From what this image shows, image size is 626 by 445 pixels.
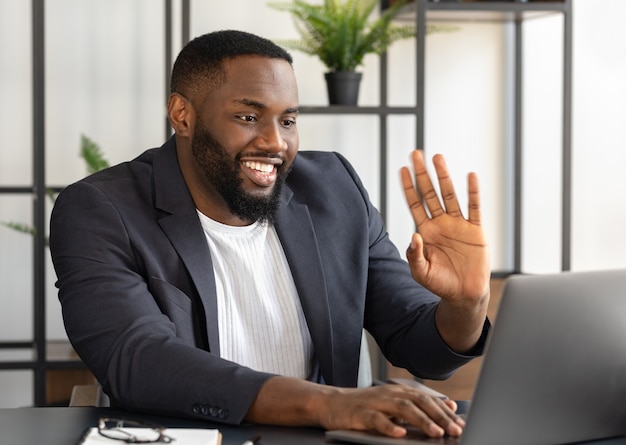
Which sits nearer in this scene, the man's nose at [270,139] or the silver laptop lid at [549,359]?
the silver laptop lid at [549,359]

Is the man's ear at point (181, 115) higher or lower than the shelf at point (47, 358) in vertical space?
higher

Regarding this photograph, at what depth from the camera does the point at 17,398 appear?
3943 mm

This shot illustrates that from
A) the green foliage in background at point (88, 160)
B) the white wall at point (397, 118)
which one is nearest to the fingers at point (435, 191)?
the green foliage in background at point (88, 160)

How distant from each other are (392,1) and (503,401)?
Answer: 112 inches


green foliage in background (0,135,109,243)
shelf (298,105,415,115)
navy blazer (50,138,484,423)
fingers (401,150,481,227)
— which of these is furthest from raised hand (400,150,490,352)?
green foliage in background (0,135,109,243)

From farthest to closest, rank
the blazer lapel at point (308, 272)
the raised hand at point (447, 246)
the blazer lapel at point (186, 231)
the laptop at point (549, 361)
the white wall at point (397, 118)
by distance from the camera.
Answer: the white wall at point (397, 118), the blazer lapel at point (308, 272), the blazer lapel at point (186, 231), the raised hand at point (447, 246), the laptop at point (549, 361)

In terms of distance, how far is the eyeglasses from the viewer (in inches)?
53.9

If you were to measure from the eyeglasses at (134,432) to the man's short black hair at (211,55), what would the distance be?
840mm

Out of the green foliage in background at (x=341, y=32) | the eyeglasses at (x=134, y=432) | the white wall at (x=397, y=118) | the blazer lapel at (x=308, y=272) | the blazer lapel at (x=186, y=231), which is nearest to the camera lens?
the eyeglasses at (x=134, y=432)

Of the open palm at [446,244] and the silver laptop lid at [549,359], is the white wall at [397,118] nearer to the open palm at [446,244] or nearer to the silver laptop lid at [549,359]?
the open palm at [446,244]

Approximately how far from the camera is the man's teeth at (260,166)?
81.9 inches

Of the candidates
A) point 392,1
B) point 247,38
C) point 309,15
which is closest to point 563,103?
point 392,1

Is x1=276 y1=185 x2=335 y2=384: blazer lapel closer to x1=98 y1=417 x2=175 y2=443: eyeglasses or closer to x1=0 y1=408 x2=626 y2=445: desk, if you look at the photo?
x1=0 y1=408 x2=626 y2=445: desk

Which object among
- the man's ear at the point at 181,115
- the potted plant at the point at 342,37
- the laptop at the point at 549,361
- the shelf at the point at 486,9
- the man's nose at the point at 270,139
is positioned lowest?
the laptop at the point at 549,361
